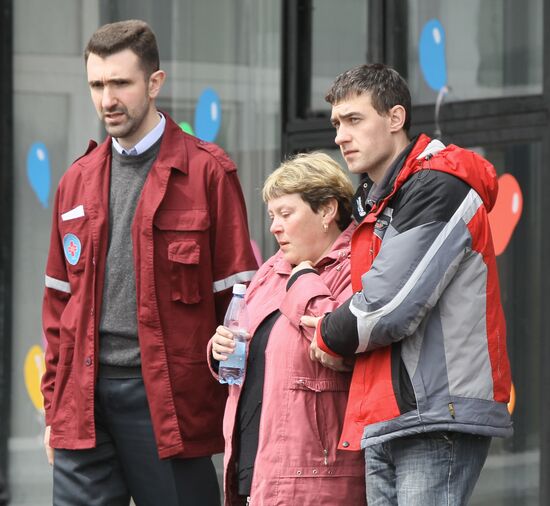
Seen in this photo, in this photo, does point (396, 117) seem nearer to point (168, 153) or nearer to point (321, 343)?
point (321, 343)

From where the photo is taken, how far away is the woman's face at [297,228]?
4109 mm

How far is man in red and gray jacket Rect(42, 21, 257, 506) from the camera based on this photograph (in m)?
4.42

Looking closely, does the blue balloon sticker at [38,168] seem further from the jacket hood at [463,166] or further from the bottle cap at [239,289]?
the jacket hood at [463,166]

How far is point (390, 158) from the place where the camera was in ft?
12.6

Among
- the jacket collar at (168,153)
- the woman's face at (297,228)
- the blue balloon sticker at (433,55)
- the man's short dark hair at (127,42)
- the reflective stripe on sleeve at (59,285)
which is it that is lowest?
the reflective stripe on sleeve at (59,285)

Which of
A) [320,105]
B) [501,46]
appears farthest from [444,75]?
[320,105]

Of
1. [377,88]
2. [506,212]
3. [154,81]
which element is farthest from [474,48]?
[377,88]

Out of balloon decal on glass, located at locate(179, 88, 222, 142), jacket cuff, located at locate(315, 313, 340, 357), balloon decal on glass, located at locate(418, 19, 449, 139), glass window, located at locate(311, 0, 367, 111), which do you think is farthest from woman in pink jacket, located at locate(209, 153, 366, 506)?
balloon decal on glass, located at locate(179, 88, 222, 142)

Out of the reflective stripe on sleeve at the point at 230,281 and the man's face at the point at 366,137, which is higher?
the man's face at the point at 366,137

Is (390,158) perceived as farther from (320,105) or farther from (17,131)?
(17,131)

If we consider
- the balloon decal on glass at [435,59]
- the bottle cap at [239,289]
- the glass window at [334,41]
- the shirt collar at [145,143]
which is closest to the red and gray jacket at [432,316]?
the bottle cap at [239,289]

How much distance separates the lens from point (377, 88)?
12.7ft

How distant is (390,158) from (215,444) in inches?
49.7

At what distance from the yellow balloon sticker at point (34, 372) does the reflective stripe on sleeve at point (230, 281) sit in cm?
324
